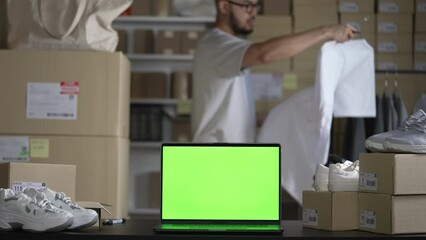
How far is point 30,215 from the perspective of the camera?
84.5 inches

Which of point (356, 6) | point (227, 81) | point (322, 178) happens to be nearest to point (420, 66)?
point (356, 6)

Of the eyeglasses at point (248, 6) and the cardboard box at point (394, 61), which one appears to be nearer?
the eyeglasses at point (248, 6)

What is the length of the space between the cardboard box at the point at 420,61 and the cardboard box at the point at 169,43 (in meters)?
1.45

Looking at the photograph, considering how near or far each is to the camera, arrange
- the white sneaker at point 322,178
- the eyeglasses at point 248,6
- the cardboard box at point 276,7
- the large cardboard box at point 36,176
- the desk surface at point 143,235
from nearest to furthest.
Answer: the desk surface at point 143,235 → the white sneaker at point 322,178 → the large cardboard box at point 36,176 → the eyeglasses at point 248,6 → the cardboard box at point 276,7

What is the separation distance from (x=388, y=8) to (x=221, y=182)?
301cm

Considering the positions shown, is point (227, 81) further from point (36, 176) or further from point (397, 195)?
point (397, 195)

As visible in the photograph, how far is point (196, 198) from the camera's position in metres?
2.26

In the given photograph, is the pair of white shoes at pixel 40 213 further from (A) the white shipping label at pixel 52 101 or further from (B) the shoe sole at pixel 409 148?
(A) the white shipping label at pixel 52 101

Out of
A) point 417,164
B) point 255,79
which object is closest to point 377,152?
point 417,164

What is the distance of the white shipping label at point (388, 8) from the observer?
197 inches

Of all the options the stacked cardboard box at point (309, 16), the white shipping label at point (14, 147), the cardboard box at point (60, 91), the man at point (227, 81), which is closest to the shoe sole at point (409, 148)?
the cardboard box at point (60, 91)

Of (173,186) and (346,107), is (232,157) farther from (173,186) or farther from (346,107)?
(346,107)

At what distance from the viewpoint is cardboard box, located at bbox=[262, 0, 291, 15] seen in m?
5.08

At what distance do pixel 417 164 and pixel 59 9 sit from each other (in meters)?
1.77
